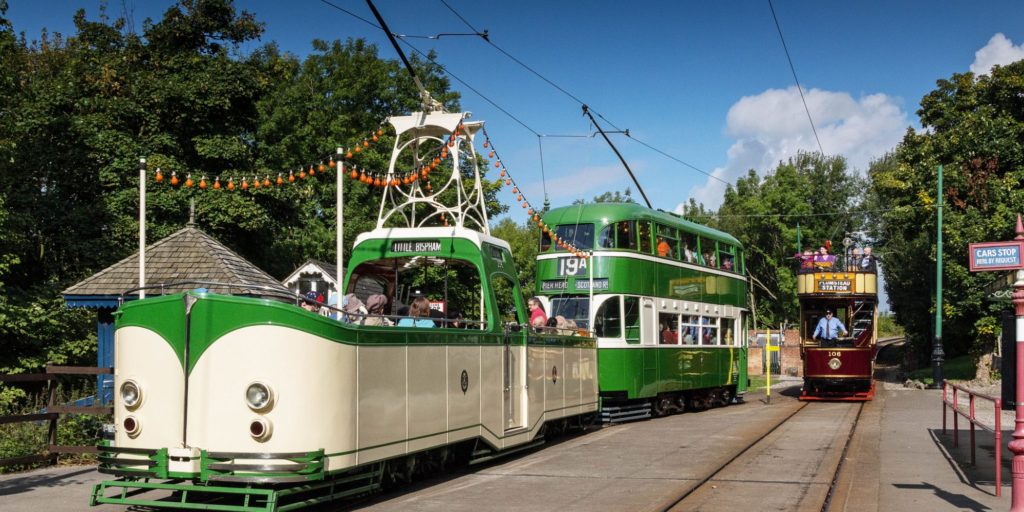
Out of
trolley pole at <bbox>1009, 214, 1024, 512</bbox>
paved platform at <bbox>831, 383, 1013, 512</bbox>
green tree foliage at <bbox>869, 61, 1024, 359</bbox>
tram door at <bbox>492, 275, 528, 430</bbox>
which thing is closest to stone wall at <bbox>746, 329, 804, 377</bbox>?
green tree foliage at <bbox>869, 61, 1024, 359</bbox>

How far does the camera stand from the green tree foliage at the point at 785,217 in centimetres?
6781

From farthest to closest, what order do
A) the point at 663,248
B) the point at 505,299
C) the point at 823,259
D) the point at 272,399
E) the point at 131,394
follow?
the point at 823,259
the point at 663,248
the point at 505,299
the point at 131,394
the point at 272,399

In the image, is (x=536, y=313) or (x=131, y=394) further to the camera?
(x=536, y=313)

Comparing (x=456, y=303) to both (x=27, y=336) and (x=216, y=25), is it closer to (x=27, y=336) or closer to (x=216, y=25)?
(x=27, y=336)

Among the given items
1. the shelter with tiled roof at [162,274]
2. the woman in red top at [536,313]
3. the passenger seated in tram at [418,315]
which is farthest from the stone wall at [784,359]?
the passenger seated in tram at [418,315]

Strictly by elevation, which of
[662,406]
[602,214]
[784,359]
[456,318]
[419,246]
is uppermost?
[602,214]

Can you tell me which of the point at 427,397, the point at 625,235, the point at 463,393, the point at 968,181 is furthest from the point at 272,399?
the point at 968,181

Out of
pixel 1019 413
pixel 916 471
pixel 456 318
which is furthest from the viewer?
pixel 456 318

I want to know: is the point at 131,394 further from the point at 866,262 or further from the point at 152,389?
the point at 866,262

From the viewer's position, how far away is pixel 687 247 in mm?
24203

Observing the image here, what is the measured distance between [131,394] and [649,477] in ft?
20.6

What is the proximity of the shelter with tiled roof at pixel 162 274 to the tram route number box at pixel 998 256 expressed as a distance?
1234 cm

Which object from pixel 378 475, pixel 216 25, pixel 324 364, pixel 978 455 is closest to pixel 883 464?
pixel 978 455

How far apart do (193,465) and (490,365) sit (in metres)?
4.95
